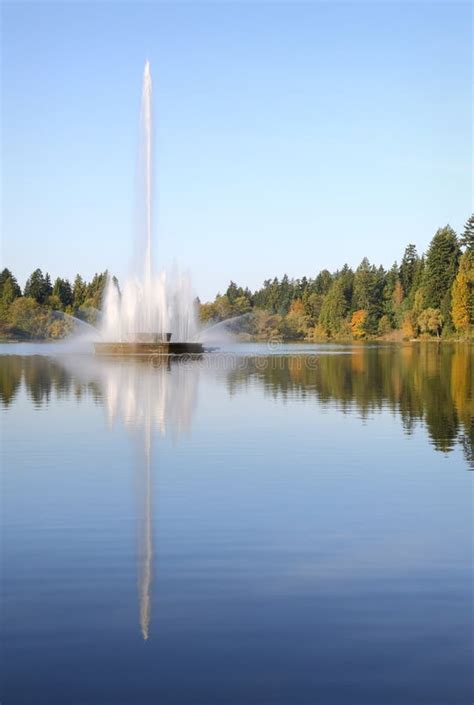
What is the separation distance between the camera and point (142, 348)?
187 feet

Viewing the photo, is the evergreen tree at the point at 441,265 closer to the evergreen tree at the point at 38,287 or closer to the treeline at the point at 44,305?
the treeline at the point at 44,305

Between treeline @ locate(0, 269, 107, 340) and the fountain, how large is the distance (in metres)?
75.9

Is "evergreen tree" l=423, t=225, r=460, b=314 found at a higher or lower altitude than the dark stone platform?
higher

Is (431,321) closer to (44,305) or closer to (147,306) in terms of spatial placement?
(147,306)

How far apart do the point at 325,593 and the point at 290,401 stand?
1949cm

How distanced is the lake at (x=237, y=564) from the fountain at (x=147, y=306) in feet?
116

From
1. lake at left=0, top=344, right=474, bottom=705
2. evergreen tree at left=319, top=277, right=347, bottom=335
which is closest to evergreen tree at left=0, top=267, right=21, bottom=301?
evergreen tree at left=319, top=277, right=347, bottom=335

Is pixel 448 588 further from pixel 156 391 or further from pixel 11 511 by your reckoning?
pixel 156 391

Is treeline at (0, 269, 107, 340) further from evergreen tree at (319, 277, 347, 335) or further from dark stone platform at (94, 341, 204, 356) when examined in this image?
dark stone platform at (94, 341, 204, 356)

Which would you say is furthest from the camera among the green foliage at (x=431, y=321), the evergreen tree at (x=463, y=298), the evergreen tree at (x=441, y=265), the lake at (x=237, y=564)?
the evergreen tree at (x=441, y=265)

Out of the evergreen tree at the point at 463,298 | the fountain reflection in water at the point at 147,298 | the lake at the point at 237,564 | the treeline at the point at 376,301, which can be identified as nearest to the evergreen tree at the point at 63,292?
the treeline at the point at 376,301

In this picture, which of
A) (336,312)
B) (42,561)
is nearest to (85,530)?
(42,561)

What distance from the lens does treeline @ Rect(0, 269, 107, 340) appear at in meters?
146

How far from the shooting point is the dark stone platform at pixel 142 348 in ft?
188
